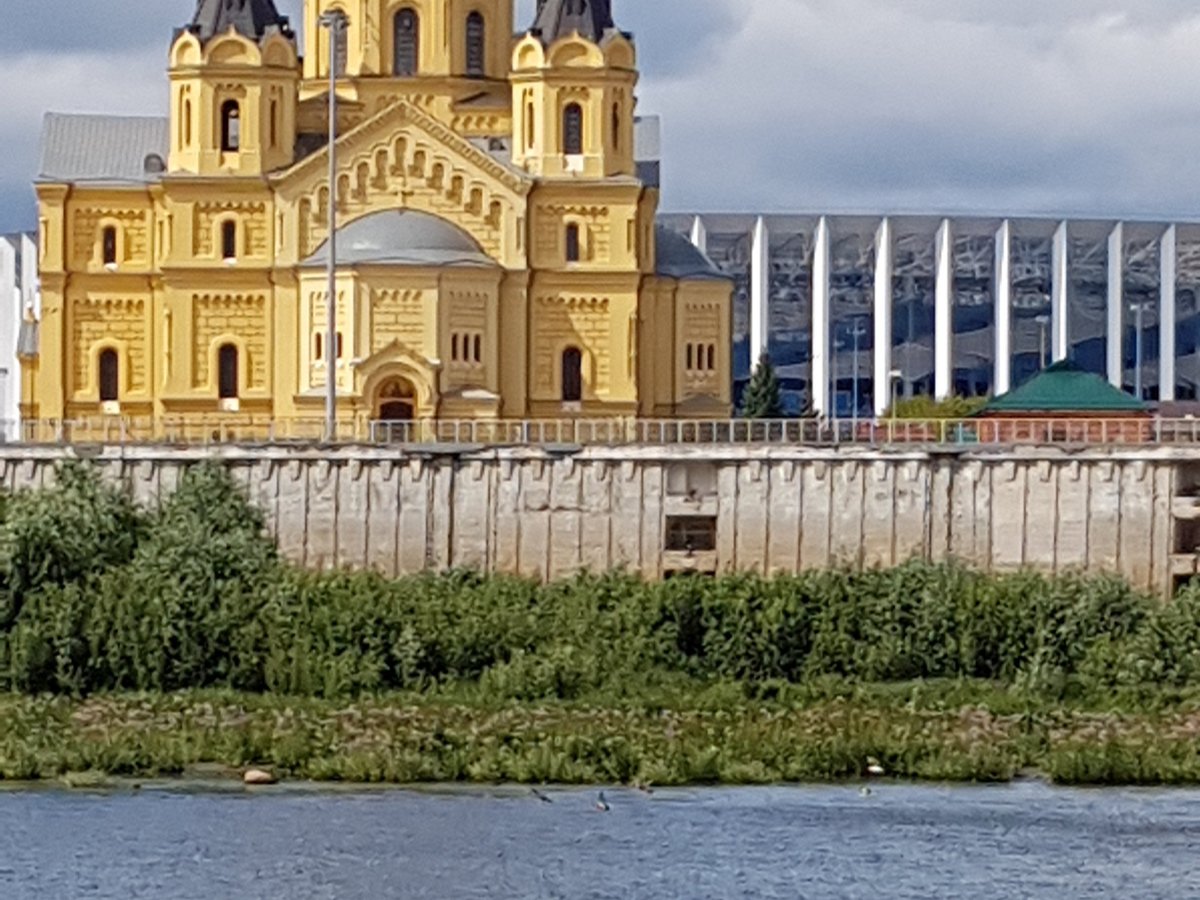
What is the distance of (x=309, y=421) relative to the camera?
234 ft

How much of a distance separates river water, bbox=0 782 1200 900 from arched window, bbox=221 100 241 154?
125 ft

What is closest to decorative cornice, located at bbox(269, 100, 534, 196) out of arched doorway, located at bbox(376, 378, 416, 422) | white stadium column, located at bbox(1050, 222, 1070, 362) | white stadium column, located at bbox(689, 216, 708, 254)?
arched doorway, located at bbox(376, 378, 416, 422)

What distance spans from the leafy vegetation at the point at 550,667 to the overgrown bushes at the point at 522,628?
4 centimetres

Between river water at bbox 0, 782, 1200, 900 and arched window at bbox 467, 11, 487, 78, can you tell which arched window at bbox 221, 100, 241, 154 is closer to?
arched window at bbox 467, 11, 487, 78

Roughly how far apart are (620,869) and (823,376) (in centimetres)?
7956

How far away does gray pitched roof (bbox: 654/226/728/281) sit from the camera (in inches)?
3083

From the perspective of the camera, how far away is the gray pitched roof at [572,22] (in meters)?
75.9

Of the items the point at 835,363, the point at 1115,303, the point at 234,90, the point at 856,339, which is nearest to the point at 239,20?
the point at 234,90

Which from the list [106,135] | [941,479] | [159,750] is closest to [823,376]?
[106,135]

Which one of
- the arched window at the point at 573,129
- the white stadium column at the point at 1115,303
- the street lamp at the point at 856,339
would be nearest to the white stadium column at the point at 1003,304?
the white stadium column at the point at 1115,303

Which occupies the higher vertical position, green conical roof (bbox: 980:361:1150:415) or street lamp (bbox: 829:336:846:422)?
street lamp (bbox: 829:336:846:422)

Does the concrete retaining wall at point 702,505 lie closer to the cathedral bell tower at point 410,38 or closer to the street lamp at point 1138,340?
the cathedral bell tower at point 410,38

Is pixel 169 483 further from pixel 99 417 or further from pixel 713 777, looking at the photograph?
pixel 99 417

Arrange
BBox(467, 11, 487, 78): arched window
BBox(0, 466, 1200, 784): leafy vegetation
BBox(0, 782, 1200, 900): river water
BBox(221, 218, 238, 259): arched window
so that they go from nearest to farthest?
BBox(0, 782, 1200, 900): river water, BBox(0, 466, 1200, 784): leafy vegetation, BBox(221, 218, 238, 259): arched window, BBox(467, 11, 487, 78): arched window
